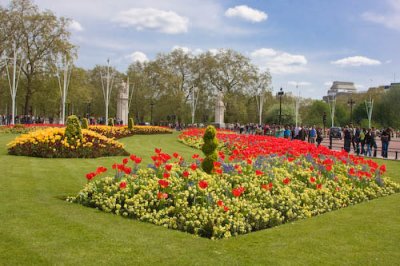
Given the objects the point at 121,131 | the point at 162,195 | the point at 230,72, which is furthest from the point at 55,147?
the point at 230,72

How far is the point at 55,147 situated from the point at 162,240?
9535 mm

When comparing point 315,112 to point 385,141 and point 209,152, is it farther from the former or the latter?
point 209,152

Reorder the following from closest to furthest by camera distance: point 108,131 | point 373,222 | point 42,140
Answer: point 373,222 < point 42,140 < point 108,131

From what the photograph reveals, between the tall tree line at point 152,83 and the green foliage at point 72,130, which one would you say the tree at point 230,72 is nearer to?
the tall tree line at point 152,83

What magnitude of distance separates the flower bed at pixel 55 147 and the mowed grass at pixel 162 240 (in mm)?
6208

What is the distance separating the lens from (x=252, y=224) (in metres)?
6.45

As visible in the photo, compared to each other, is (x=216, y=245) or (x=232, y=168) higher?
(x=232, y=168)

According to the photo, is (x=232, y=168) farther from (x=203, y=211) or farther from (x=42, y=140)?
(x=42, y=140)

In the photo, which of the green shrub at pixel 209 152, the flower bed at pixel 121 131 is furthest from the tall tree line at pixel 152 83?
the green shrub at pixel 209 152

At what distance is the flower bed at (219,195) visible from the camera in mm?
6266

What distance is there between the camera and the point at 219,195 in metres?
7.01

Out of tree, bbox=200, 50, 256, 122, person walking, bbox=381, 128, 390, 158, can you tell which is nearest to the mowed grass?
person walking, bbox=381, 128, 390, 158

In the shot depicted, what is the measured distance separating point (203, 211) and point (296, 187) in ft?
9.52

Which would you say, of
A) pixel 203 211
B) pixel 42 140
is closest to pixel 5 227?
pixel 203 211
